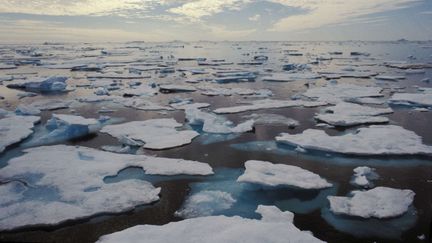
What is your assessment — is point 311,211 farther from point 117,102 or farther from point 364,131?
point 117,102


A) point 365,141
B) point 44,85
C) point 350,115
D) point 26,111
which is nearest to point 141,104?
point 26,111

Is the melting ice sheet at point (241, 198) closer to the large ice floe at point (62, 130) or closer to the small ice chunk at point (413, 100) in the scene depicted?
the large ice floe at point (62, 130)

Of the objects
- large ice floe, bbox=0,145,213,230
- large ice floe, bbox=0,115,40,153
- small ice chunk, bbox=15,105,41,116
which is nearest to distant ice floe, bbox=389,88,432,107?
large ice floe, bbox=0,145,213,230

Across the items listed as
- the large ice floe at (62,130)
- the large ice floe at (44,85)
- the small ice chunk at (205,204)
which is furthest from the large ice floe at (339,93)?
the large ice floe at (44,85)

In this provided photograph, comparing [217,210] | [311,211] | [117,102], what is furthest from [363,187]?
[117,102]

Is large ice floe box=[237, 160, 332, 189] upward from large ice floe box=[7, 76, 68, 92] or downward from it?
upward

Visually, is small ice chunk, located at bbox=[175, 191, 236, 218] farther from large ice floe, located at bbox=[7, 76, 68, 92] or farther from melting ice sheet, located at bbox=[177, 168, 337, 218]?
large ice floe, located at bbox=[7, 76, 68, 92]
